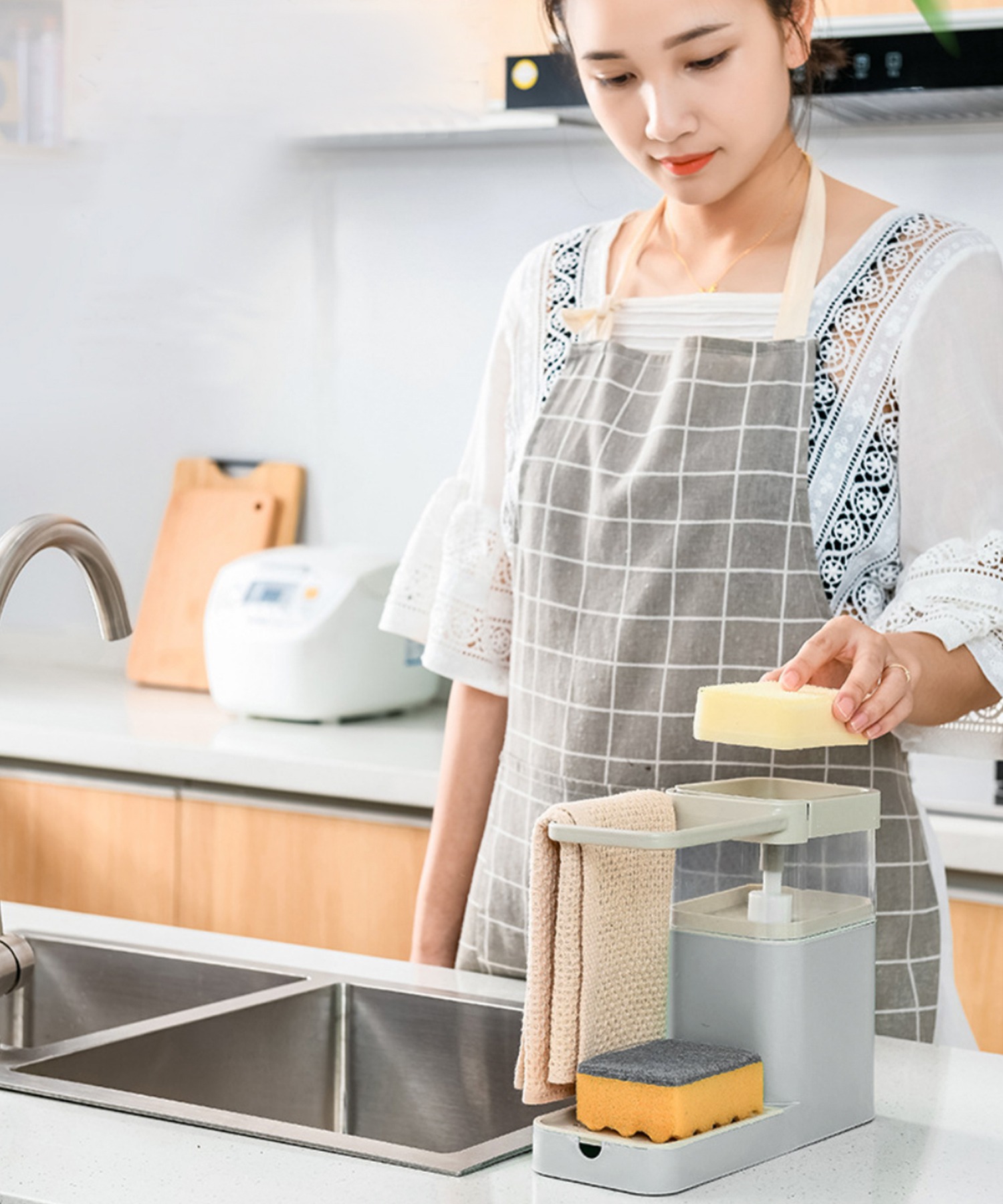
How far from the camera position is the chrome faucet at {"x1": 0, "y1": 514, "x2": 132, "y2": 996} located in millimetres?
1064

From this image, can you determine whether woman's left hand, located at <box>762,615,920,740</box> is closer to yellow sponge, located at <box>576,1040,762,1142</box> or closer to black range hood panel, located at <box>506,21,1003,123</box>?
yellow sponge, located at <box>576,1040,762,1142</box>

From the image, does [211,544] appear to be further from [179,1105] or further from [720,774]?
[179,1105]

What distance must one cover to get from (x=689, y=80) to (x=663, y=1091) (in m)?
0.71

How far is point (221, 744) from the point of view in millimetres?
2328

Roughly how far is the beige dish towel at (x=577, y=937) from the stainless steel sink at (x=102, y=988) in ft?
1.40

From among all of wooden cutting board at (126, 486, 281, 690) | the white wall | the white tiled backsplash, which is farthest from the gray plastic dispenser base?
wooden cutting board at (126, 486, 281, 690)

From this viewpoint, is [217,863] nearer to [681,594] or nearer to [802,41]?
[681,594]

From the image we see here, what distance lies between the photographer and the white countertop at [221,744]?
7.22ft

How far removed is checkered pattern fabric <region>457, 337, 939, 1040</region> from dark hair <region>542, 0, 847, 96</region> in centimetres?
23

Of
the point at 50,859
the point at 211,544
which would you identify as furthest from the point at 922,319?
the point at 211,544

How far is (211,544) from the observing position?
9.45 feet

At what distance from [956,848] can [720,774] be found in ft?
2.52

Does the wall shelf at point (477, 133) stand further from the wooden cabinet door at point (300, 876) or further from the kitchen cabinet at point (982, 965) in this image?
the kitchen cabinet at point (982, 965)

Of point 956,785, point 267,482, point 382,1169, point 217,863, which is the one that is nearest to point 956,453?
point 382,1169
